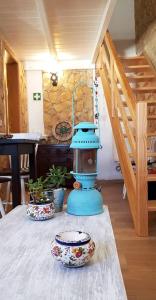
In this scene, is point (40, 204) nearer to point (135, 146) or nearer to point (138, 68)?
point (135, 146)

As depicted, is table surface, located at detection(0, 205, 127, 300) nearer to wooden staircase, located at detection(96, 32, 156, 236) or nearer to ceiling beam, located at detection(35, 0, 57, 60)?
wooden staircase, located at detection(96, 32, 156, 236)

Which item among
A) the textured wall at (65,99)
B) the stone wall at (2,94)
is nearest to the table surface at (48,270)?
the stone wall at (2,94)

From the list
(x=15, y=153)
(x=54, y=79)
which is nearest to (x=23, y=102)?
(x=54, y=79)

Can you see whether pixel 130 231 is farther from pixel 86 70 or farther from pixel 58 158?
pixel 86 70

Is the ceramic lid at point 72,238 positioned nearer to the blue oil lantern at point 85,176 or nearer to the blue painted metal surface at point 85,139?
the blue oil lantern at point 85,176

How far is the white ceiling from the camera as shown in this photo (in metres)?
3.84

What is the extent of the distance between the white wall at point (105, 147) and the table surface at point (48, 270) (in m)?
5.29

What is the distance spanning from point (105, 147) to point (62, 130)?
37.8 inches

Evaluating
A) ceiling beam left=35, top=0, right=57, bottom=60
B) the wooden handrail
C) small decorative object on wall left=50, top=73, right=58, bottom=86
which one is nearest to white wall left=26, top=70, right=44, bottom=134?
small decorative object on wall left=50, top=73, right=58, bottom=86

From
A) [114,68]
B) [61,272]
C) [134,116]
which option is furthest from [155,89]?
[61,272]

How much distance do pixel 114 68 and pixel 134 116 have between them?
4.38 feet

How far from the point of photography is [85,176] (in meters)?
1.58

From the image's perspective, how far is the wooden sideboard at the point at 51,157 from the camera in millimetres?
5734

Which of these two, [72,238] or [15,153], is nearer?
[72,238]
